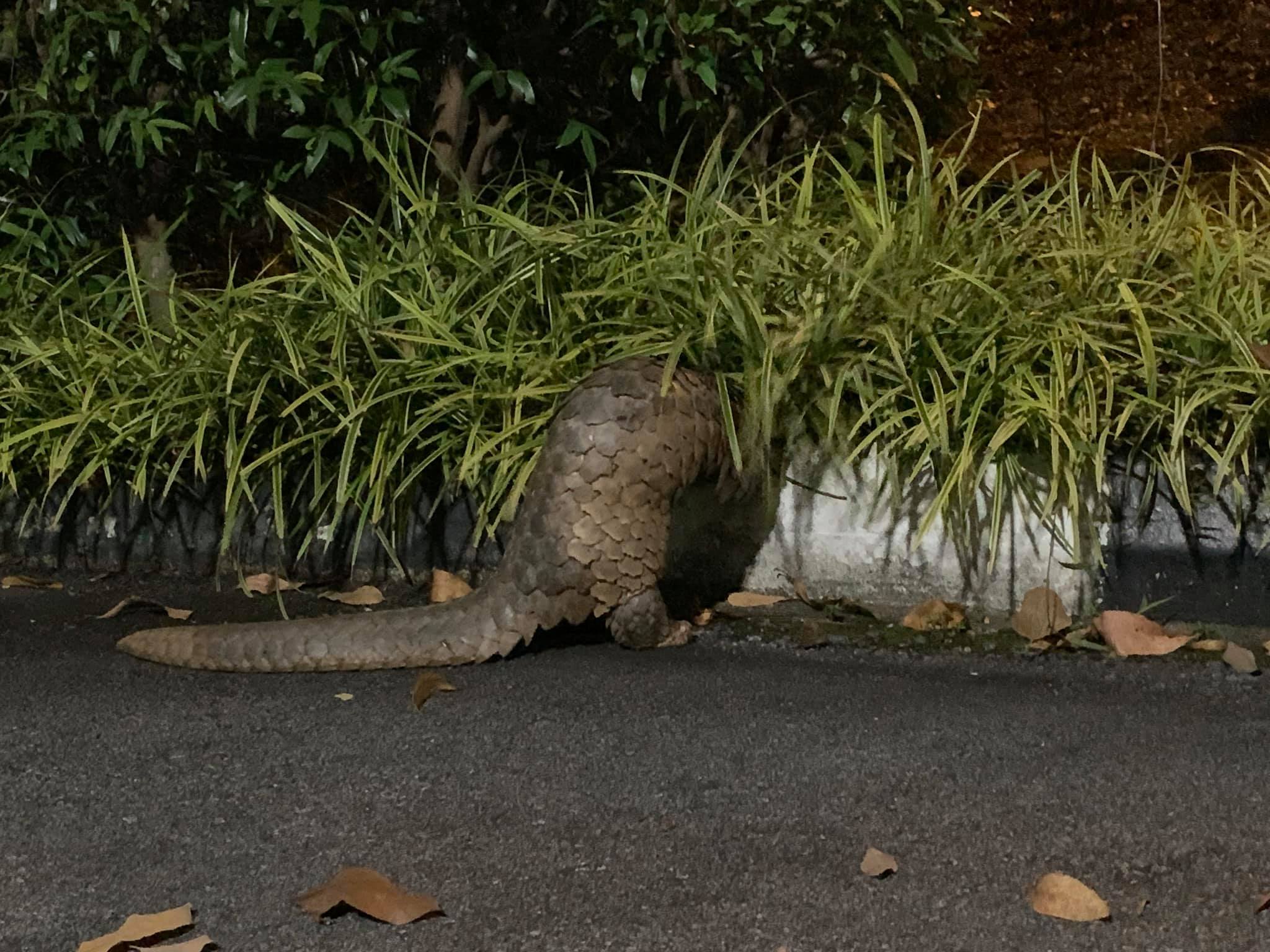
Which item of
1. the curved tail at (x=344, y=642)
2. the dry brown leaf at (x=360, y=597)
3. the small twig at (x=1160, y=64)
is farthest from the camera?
the small twig at (x=1160, y=64)

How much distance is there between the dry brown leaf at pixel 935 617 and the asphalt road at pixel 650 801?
21cm

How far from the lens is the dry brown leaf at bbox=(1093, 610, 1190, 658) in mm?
2500

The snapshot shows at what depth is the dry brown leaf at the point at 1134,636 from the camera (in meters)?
2.50

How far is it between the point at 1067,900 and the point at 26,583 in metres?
2.70

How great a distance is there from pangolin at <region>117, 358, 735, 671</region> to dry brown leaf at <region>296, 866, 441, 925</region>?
0.94 metres

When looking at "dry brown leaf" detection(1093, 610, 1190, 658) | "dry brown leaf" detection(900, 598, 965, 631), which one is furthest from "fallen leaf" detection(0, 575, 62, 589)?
"dry brown leaf" detection(1093, 610, 1190, 658)

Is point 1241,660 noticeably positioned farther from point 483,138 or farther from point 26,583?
point 26,583

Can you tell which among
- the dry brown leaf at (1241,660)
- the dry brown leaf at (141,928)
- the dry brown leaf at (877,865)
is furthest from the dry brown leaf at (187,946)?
the dry brown leaf at (1241,660)

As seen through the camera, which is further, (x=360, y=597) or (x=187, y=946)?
(x=360, y=597)

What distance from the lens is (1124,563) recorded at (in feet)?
8.76

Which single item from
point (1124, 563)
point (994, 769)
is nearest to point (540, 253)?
point (1124, 563)

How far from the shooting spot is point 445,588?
114 inches

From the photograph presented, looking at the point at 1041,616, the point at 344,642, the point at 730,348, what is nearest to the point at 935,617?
the point at 1041,616

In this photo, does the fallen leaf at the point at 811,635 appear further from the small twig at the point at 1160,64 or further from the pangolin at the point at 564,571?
the small twig at the point at 1160,64
